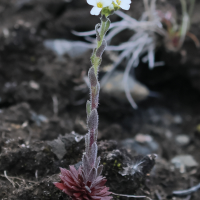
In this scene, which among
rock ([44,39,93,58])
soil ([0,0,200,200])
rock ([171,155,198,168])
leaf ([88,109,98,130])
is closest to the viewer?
leaf ([88,109,98,130])

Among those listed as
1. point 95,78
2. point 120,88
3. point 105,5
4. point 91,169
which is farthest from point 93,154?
point 120,88

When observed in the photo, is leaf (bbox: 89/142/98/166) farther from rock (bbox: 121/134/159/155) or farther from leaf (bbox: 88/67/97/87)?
rock (bbox: 121/134/159/155)

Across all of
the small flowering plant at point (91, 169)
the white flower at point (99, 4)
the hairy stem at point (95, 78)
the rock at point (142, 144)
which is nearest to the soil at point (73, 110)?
the rock at point (142, 144)

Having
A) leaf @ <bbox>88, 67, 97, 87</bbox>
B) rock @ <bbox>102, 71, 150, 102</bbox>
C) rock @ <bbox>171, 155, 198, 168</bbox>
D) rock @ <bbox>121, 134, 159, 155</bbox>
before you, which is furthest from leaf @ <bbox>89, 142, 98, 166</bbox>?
rock @ <bbox>102, 71, 150, 102</bbox>

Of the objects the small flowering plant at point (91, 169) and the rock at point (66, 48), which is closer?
the small flowering plant at point (91, 169)

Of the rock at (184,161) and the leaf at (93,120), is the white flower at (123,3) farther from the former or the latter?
the rock at (184,161)

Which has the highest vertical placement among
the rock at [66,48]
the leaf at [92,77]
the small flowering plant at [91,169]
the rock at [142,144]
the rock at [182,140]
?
the rock at [66,48]

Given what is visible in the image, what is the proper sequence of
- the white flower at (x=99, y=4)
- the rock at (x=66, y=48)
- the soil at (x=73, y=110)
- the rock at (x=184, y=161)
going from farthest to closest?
1. the rock at (x=66, y=48)
2. the rock at (x=184, y=161)
3. the soil at (x=73, y=110)
4. the white flower at (x=99, y=4)

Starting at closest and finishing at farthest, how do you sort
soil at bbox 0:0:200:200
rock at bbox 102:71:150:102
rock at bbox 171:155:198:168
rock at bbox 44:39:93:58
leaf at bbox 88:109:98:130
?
leaf at bbox 88:109:98:130 < soil at bbox 0:0:200:200 < rock at bbox 171:155:198:168 < rock at bbox 102:71:150:102 < rock at bbox 44:39:93:58

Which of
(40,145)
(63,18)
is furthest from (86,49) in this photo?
(40,145)

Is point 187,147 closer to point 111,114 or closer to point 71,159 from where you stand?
point 111,114
